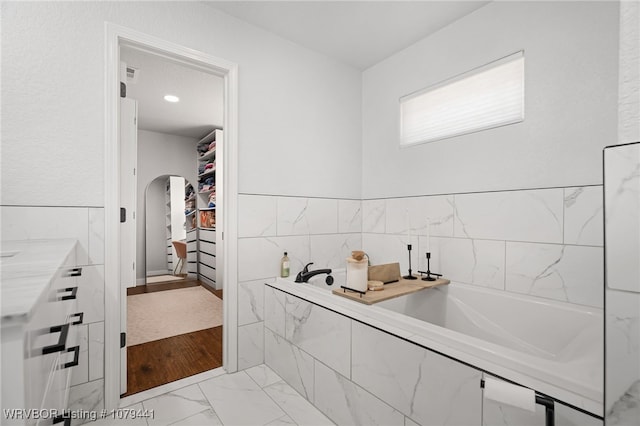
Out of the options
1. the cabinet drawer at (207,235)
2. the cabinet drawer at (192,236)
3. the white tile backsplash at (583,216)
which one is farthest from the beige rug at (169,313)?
the white tile backsplash at (583,216)

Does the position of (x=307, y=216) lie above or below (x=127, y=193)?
below

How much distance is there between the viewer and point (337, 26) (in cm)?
231

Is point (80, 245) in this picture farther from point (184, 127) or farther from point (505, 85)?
point (184, 127)

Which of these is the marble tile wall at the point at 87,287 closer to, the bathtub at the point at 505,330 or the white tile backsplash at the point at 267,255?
the white tile backsplash at the point at 267,255

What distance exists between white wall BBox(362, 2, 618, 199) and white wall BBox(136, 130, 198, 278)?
4221 mm

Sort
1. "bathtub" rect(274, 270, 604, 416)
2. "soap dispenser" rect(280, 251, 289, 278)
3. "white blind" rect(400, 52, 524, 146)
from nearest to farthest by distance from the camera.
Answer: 1. "bathtub" rect(274, 270, 604, 416)
2. "white blind" rect(400, 52, 524, 146)
3. "soap dispenser" rect(280, 251, 289, 278)

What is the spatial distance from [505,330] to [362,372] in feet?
3.19

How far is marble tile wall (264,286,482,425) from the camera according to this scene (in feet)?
3.64

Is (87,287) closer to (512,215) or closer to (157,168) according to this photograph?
(512,215)

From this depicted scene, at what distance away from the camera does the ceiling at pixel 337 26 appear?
2.08 meters

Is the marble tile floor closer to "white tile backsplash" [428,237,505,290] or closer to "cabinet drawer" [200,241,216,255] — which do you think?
"white tile backsplash" [428,237,505,290]

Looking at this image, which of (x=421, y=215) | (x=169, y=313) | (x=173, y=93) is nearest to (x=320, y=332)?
(x=421, y=215)

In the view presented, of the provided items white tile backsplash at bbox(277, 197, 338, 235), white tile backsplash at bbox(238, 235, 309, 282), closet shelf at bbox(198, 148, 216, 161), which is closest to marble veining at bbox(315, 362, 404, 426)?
white tile backsplash at bbox(238, 235, 309, 282)

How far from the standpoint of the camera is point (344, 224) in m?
2.84
